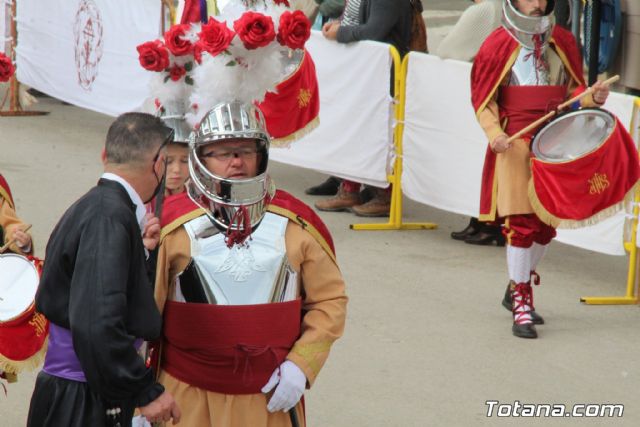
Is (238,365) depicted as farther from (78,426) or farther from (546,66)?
(546,66)

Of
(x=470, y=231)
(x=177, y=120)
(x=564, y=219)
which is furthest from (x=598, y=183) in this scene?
(x=177, y=120)

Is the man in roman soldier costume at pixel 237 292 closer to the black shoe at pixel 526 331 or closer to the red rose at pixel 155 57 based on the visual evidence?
the red rose at pixel 155 57

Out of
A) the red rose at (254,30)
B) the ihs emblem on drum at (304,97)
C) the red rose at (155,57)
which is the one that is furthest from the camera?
the ihs emblem on drum at (304,97)

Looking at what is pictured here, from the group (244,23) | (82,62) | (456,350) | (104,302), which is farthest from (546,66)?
(82,62)

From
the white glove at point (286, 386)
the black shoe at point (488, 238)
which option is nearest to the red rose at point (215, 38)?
the white glove at point (286, 386)

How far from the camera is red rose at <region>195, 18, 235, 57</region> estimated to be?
455 cm

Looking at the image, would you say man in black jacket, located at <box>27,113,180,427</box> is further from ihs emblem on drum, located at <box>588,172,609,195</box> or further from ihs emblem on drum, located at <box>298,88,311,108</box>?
ihs emblem on drum, located at <box>298,88,311,108</box>

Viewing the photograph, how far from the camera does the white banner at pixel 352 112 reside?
8938 mm

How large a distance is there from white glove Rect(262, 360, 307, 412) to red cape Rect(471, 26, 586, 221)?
10.0 feet

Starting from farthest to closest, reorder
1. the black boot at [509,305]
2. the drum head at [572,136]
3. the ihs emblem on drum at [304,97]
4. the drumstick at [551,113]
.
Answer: the ihs emblem on drum at [304,97]
the black boot at [509,305]
the drum head at [572,136]
the drumstick at [551,113]

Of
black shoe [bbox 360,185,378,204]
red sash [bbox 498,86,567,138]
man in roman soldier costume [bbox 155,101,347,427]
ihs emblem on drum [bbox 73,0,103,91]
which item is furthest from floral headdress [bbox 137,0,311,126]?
ihs emblem on drum [bbox 73,0,103,91]

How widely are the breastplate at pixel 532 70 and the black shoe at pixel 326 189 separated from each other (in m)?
3.53

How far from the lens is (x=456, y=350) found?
6363 mm

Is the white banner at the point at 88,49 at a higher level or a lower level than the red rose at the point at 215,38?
lower
